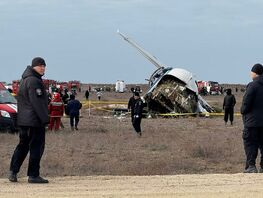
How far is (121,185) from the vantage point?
414 inches

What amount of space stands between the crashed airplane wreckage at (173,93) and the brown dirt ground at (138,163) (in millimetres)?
10119

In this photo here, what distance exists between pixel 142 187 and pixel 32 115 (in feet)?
6.37

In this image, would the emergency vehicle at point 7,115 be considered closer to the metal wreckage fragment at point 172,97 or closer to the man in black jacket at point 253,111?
the man in black jacket at point 253,111

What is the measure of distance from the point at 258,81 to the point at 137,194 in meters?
3.94

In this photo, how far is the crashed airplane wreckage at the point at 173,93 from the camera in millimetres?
41000

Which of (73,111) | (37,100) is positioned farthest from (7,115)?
(37,100)

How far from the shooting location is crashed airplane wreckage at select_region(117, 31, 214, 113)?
41.0m

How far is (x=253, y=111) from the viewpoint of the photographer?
12.5 metres

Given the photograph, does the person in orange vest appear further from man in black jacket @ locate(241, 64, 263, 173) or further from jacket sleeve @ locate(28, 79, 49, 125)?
jacket sleeve @ locate(28, 79, 49, 125)

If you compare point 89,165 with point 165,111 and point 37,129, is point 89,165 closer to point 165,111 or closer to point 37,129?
point 37,129

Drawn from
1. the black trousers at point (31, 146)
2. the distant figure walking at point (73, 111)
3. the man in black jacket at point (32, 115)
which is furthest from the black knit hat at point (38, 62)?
the distant figure walking at point (73, 111)

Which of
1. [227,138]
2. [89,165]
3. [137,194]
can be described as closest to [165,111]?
[227,138]

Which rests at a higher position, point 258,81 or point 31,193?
point 258,81

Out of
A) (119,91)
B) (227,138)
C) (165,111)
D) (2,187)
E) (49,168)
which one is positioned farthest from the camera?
(119,91)
